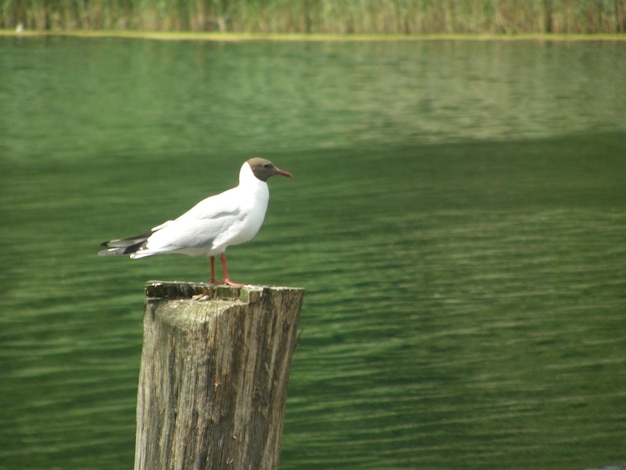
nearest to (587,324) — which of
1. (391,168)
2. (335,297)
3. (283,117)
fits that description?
(335,297)

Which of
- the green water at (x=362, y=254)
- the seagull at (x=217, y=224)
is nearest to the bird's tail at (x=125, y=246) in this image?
the seagull at (x=217, y=224)

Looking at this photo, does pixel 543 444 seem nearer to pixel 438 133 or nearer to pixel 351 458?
pixel 351 458

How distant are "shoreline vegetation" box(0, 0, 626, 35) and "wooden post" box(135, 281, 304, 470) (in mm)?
19226

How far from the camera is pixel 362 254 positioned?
328 inches

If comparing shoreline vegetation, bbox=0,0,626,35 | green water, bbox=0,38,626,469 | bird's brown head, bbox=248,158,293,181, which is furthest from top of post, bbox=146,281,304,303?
shoreline vegetation, bbox=0,0,626,35

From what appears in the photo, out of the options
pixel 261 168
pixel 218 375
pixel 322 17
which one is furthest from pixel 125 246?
pixel 322 17

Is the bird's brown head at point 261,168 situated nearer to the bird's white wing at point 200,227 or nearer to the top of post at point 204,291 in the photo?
the bird's white wing at point 200,227

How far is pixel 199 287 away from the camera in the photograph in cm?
297

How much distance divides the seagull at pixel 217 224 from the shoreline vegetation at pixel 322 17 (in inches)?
732

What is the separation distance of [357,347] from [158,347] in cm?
335

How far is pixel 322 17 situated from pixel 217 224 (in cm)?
1956

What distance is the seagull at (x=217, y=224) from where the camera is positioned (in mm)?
3414

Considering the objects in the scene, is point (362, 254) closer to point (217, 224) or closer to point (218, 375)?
point (217, 224)

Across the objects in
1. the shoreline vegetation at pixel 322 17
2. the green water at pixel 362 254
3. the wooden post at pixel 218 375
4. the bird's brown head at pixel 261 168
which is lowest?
the green water at pixel 362 254
